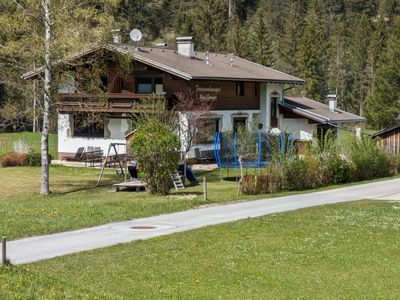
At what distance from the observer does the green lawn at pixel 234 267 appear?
35.3 feet

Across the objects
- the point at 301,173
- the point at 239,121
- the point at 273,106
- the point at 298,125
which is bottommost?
the point at 301,173

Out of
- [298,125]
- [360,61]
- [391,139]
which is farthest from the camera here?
[360,61]

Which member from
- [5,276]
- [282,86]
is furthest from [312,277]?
[282,86]

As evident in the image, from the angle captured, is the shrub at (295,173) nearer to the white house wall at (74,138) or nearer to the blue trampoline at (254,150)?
the blue trampoline at (254,150)

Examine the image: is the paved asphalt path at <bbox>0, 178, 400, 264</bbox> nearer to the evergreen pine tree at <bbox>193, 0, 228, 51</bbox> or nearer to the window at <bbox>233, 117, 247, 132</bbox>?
the window at <bbox>233, 117, 247, 132</bbox>

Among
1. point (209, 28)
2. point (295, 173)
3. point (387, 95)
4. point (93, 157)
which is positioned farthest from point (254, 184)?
point (209, 28)

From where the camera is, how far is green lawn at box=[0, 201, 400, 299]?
10758 mm

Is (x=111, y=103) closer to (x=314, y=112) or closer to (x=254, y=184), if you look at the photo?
(x=254, y=184)

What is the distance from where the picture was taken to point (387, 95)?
72125 mm

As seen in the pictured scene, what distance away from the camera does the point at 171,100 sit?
3878 cm

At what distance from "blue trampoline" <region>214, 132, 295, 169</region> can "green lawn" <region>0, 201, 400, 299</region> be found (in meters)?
13.1

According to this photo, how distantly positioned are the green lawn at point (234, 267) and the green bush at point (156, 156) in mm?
7384

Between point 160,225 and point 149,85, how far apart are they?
23.2 metres

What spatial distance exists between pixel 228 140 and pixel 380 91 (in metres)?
41.8
